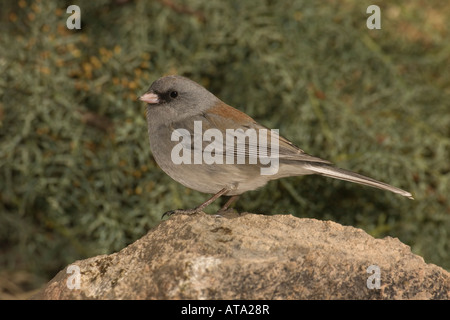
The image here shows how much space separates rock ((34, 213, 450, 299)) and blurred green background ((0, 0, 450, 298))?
3.98 feet

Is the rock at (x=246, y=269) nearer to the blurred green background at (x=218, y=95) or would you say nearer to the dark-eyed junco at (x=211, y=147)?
the dark-eyed junco at (x=211, y=147)

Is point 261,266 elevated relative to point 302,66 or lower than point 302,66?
lower

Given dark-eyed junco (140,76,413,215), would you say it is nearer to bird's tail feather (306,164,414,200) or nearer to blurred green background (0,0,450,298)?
bird's tail feather (306,164,414,200)

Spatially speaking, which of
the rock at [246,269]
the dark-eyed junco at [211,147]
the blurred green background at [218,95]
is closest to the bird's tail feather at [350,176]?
the dark-eyed junco at [211,147]

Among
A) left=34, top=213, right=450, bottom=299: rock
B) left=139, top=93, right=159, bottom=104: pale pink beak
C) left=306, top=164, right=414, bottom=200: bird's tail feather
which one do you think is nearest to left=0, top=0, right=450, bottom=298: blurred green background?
left=139, top=93, right=159, bottom=104: pale pink beak

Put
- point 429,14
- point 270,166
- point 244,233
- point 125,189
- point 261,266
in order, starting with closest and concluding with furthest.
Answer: point 261,266 < point 244,233 < point 270,166 < point 125,189 < point 429,14

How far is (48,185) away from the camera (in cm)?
383

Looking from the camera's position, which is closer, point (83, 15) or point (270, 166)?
point (270, 166)

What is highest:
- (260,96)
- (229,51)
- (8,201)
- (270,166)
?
(229,51)

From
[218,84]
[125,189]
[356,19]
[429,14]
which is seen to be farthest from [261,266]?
[429,14]

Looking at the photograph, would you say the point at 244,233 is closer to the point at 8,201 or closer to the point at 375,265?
the point at 375,265

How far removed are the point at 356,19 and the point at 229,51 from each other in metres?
0.95

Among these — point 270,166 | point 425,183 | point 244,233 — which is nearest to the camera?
point 244,233

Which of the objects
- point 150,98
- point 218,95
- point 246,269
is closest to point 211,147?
point 150,98
